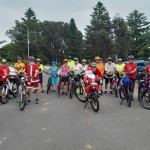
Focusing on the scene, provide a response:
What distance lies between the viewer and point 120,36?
208 feet

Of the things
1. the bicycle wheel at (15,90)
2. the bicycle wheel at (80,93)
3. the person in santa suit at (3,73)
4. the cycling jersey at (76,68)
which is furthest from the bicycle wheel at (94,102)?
the bicycle wheel at (15,90)

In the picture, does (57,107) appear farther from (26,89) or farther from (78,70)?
(78,70)

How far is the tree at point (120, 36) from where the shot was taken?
204 feet

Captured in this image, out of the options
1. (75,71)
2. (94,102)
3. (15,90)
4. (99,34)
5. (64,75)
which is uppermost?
(99,34)

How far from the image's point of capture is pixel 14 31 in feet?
278

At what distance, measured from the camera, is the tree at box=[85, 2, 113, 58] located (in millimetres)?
60219

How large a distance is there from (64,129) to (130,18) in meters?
74.0

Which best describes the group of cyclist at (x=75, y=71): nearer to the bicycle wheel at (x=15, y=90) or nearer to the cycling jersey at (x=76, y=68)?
the cycling jersey at (x=76, y=68)

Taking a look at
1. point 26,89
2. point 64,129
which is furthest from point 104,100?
point 64,129

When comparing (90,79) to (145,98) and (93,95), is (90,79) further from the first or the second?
(145,98)

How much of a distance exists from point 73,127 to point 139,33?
7050 cm

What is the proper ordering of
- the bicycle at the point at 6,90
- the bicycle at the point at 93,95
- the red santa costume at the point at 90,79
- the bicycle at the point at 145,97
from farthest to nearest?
the bicycle at the point at 6,90 < the bicycle at the point at 145,97 < the red santa costume at the point at 90,79 < the bicycle at the point at 93,95

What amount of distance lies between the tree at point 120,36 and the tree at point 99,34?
1.36 meters

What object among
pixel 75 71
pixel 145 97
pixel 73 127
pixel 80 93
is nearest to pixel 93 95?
pixel 145 97
